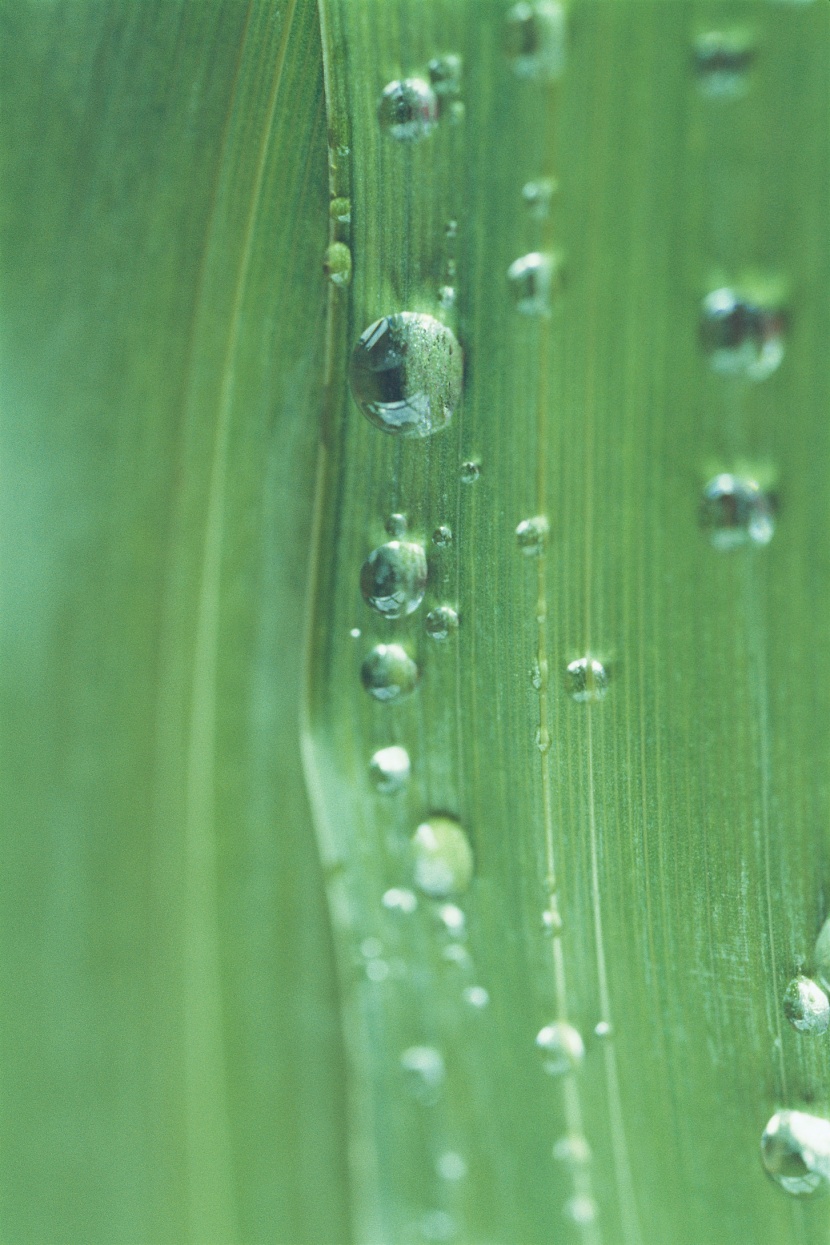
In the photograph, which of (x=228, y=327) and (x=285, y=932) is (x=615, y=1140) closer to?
(x=285, y=932)

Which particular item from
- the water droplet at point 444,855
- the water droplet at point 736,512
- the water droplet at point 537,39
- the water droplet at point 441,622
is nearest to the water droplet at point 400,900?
the water droplet at point 444,855

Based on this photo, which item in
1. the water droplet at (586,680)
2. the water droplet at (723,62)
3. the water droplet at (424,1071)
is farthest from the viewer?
the water droplet at (424,1071)

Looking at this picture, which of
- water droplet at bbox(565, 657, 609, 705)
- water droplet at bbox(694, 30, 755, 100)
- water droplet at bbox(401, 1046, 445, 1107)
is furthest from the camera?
water droplet at bbox(401, 1046, 445, 1107)

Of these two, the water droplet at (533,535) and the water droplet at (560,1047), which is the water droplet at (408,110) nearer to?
the water droplet at (533,535)

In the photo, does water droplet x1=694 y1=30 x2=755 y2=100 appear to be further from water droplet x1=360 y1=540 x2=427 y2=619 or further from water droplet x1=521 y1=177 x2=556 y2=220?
water droplet x1=360 y1=540 x2=427 y2=619

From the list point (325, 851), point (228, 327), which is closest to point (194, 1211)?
point (325, 851)

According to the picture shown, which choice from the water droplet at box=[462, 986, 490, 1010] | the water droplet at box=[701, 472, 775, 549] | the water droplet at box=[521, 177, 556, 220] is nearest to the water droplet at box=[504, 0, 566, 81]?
the water droplet at box=[521, 177, 556, 220]

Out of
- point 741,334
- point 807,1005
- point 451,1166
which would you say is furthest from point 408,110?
point 451,1166
